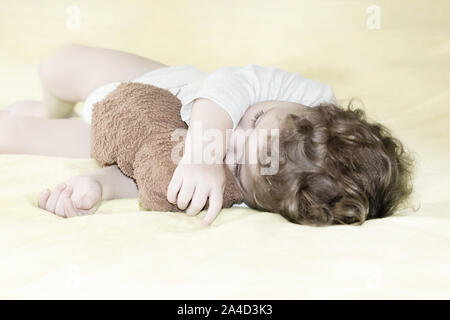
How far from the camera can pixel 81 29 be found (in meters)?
2.00

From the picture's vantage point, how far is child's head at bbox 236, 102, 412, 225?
88 centimetres

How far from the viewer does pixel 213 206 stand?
0.89 m

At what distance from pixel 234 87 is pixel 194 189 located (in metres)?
0.26

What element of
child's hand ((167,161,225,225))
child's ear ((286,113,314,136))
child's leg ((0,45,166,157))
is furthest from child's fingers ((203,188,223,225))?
child's leg ((0,45,166,157))

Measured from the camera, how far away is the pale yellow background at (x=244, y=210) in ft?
2.10

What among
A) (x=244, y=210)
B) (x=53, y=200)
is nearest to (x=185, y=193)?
(x=244, y=210)

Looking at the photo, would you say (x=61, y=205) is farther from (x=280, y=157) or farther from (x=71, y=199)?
(x=280, y=157)

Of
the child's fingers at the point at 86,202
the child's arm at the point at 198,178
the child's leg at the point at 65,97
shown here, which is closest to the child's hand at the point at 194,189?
the child's arm at the point at 198,178

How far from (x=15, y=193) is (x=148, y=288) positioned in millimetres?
454

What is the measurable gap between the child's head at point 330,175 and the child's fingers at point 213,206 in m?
0.08

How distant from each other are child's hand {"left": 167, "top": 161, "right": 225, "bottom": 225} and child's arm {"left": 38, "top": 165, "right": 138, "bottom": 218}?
0.46 ft
